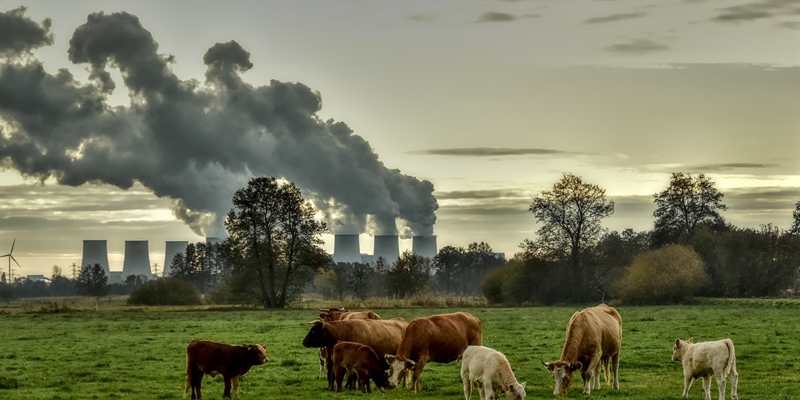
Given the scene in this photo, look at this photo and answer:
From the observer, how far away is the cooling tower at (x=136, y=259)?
167 m

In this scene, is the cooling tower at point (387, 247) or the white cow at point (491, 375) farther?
the cooling tower at point (387, 247)

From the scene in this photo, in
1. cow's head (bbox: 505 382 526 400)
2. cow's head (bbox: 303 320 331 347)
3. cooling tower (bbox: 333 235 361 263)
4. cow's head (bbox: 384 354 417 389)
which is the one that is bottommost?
cow's head (bbox: 505 382 526 400)

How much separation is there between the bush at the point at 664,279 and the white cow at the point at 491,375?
57.2m

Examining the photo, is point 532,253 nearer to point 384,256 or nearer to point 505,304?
point 505,304

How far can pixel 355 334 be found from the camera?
2192 centimetres

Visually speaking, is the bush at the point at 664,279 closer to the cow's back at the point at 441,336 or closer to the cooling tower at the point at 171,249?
the cow's back at the point at 441,336

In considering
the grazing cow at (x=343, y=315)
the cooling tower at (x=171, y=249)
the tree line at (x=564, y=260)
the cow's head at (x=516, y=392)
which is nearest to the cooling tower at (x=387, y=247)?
the tree line at (x=564, y=260)

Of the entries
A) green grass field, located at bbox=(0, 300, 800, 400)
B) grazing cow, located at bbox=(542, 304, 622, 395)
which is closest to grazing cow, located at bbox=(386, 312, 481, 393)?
green grass field, located at bbox=(0, 300, 800, 400)

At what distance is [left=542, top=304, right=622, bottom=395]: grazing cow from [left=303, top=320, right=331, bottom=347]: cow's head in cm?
555

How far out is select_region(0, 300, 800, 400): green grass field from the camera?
2055cm

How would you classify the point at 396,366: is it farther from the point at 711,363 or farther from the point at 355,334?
the point at 711,363

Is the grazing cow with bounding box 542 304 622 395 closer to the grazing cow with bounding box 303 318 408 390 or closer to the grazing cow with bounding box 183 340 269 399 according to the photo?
the grazing cow with bounding box 303 318 408 390

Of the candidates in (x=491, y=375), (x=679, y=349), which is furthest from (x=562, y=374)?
(x=679, y=349)

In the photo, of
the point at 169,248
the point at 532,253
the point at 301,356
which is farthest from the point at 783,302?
the point at 169,248
